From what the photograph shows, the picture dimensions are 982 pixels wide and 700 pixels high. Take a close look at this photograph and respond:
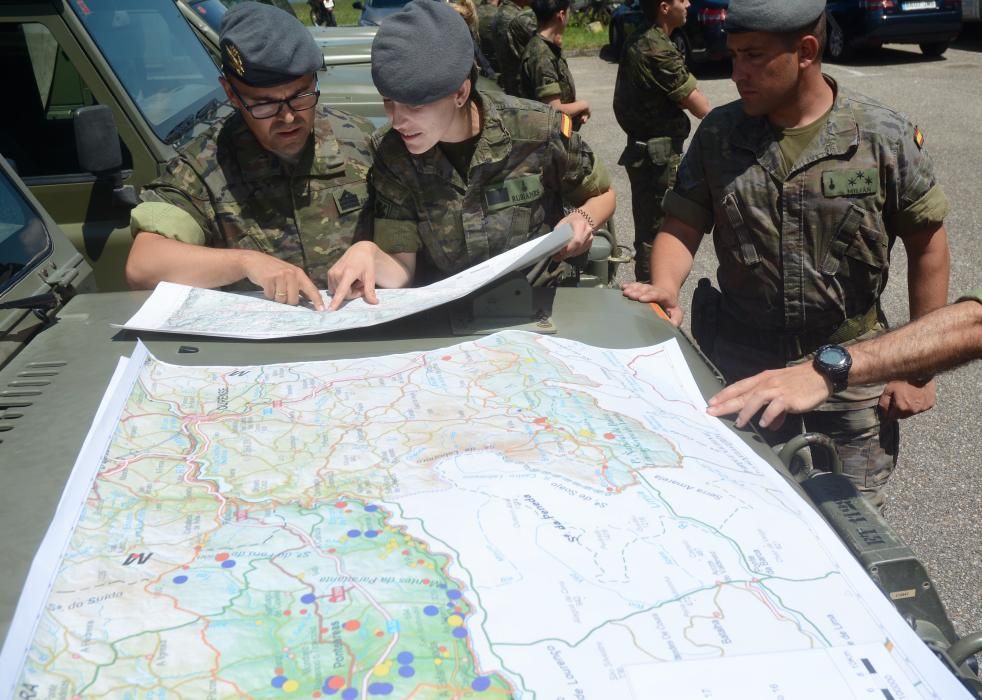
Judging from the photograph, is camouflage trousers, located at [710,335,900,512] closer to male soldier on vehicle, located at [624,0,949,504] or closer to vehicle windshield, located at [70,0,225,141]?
male soldier on vehicle, located at [624,0,949,504]

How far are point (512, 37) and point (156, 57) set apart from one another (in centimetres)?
289

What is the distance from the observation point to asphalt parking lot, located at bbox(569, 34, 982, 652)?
307 centimetres

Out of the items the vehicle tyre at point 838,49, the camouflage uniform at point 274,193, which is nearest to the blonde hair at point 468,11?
the camouflage uniform at point 274,193

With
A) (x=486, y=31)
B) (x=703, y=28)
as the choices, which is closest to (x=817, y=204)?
(x=486, y=31)

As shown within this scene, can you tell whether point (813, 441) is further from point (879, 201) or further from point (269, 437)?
point (879, 201)

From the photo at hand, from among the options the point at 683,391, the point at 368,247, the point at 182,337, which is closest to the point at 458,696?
the point at 683,391

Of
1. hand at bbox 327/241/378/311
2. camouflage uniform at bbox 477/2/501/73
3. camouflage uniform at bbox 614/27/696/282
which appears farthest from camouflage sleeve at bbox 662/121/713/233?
camouflage uniform at bbox 477/2/501/73

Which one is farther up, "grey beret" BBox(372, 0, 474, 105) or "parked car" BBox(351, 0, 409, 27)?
"grey beret" BBox(372, 0, 474, 105)

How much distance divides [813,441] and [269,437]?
0.77 m

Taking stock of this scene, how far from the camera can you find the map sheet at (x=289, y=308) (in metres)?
1.56

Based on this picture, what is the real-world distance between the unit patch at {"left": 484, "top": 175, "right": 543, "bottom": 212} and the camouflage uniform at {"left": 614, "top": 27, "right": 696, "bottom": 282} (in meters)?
2.65

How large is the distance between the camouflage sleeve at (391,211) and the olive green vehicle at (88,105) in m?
1.08

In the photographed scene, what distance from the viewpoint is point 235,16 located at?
2.24 meters

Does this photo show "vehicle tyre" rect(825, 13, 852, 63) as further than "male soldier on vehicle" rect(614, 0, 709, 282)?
Yes
